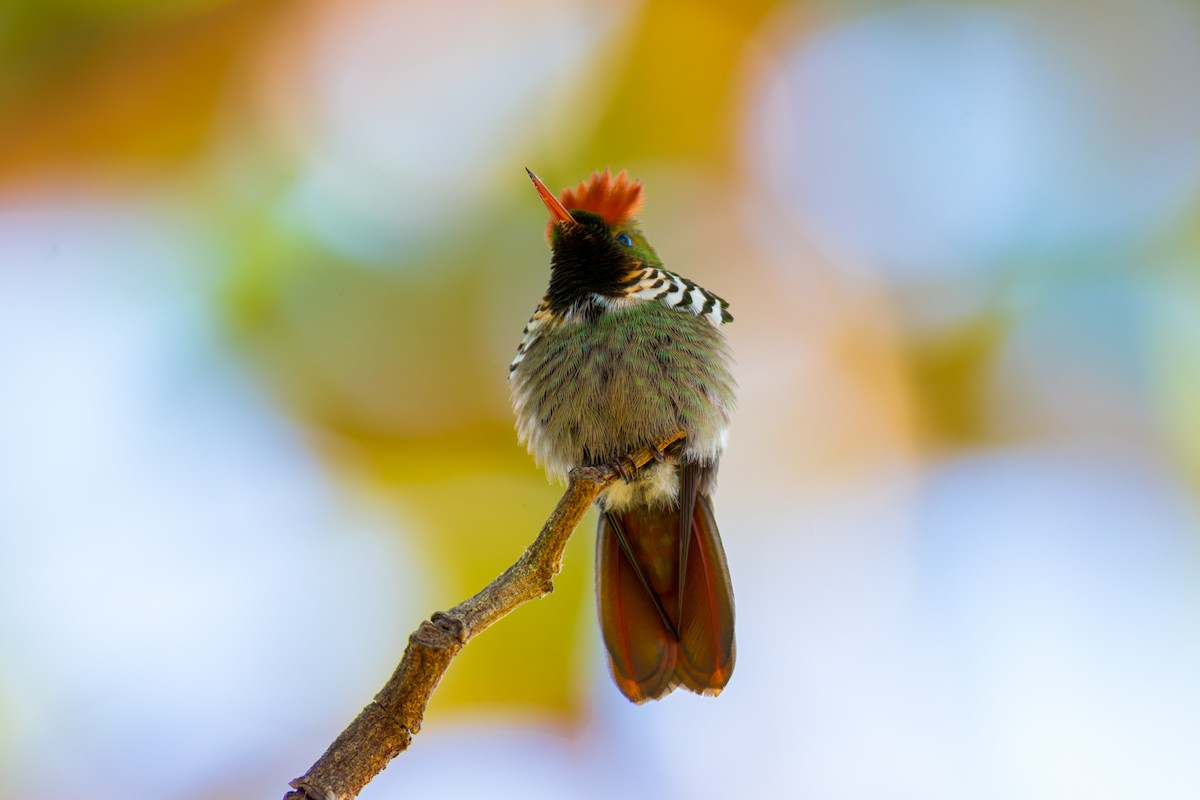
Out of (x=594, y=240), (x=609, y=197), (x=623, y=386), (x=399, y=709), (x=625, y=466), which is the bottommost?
(x=399, y=709)

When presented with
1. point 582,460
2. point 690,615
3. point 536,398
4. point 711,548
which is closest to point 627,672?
point 690,615

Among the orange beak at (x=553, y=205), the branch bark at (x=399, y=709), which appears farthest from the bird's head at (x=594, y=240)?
the branch bark at (x=399, y=709)

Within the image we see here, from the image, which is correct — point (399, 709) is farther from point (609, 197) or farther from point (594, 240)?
point (609, 197)

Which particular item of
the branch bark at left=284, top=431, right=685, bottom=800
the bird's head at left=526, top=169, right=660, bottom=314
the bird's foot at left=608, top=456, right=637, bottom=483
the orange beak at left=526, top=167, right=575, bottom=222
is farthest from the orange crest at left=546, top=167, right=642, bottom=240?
the branch bark at left=284, top=431, right=685, bottom=800

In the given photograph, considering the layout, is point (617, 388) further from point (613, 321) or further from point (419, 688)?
Result: point (419, 688)

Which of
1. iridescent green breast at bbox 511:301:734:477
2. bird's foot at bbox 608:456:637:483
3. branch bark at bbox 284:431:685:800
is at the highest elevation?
iridescent green breast at bbox 511:301:734:477

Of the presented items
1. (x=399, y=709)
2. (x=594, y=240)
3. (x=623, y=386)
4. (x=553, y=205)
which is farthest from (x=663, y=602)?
(x=399, y=709)

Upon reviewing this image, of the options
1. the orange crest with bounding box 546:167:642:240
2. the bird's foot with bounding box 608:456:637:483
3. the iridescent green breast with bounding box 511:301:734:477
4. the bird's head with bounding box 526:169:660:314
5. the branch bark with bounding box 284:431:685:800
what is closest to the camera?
the branch bark with bounding box 284:431:685:800

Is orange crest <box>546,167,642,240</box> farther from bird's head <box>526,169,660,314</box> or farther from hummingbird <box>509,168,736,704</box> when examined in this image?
hummingbird <box>509,168,736,704</box>
